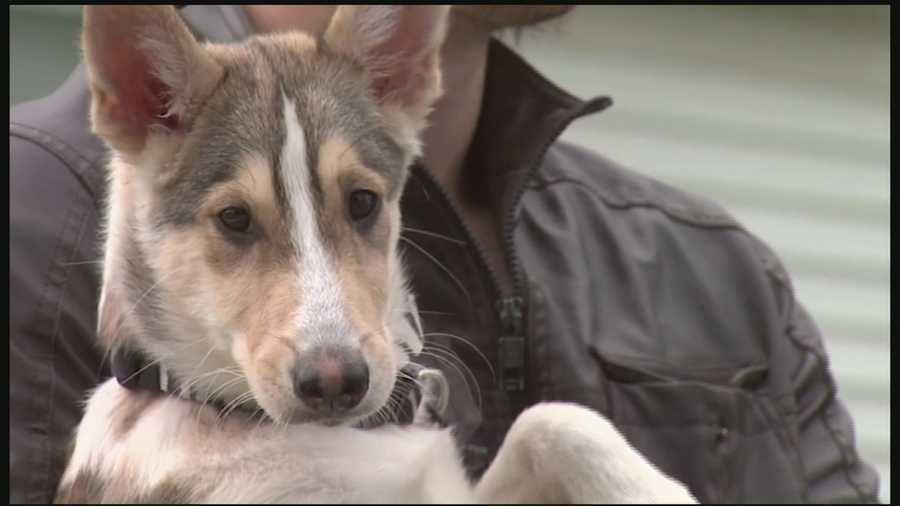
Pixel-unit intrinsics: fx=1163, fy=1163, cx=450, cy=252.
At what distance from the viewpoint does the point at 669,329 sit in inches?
93.2

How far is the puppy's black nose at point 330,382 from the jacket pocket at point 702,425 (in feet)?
2.24

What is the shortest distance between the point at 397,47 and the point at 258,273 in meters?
0.45

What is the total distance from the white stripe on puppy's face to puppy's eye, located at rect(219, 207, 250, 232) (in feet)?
0.23

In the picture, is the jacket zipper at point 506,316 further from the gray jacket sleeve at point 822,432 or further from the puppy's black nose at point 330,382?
the gray jacket sleeve at point 822,432

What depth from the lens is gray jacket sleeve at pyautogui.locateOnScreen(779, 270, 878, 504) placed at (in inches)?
99.1

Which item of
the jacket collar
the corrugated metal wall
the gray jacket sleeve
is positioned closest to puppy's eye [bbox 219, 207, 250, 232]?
the jacket collar

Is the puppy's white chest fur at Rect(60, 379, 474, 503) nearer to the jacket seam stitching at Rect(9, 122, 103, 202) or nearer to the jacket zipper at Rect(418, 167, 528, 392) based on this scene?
the jacket zipper at Rect(418, 167, 528, 392)

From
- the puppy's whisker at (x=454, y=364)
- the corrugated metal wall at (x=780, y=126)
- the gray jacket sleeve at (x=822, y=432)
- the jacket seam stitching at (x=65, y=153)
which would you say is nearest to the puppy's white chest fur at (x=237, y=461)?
the puppy's whisker at (x=454, y=364)

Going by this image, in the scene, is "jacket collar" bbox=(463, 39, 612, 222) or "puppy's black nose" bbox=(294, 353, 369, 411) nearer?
"puppy's black nose" bbox=(294, 353, 369, 411)

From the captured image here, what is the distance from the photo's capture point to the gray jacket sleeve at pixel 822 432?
252cm

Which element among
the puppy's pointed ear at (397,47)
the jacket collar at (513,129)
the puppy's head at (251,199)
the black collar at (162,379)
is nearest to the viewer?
the puppy's head at (251,199)

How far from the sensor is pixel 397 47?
183cm

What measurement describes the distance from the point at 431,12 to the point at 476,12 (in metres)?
0.30

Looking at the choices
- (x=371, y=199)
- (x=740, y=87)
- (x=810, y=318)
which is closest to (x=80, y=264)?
(x=371, y=199)
